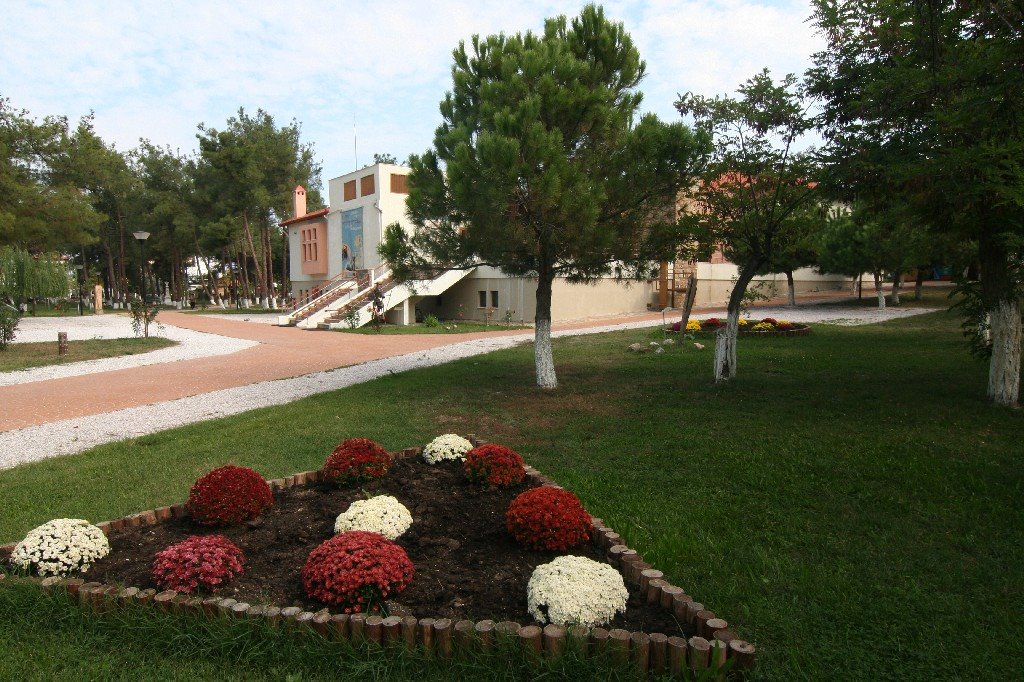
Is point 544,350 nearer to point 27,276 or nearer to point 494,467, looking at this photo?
point 494,467

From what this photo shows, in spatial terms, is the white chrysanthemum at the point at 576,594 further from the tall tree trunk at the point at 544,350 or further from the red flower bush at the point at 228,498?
the tall tree trunk at the point at 544,350

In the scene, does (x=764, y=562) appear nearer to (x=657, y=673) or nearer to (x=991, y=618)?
(x=991, y=618)

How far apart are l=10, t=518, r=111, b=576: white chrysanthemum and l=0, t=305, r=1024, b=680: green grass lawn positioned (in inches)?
8.8

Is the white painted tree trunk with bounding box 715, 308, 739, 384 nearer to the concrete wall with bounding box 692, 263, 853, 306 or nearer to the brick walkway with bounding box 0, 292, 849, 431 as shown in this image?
the brick walkway with bounding box 0, 292, 849, 431

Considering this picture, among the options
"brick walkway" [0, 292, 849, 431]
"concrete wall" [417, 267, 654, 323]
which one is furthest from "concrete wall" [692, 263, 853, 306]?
"brick walkway" [0, 292, 849, 431]

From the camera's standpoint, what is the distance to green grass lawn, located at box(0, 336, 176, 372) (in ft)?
51.7

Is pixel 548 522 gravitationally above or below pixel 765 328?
below

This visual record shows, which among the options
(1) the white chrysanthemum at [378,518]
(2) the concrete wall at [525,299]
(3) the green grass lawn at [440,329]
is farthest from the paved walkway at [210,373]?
(1) the white chrysanthemum at [378,518]

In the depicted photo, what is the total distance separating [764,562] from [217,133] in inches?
1680

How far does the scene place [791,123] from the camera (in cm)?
927

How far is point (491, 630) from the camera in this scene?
3.07 m

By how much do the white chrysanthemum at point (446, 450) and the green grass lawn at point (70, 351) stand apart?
13.1 meters

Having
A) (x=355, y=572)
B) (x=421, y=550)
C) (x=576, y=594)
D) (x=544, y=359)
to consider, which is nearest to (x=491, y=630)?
(x=576, y=594)

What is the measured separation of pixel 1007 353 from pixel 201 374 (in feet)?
44.9
